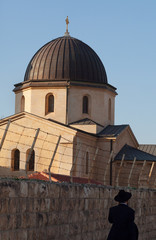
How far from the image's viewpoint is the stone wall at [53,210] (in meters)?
8.16

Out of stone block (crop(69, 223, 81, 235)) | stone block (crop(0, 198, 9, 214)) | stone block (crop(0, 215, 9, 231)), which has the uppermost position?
stone block (crop(0, 198, 9, 214))

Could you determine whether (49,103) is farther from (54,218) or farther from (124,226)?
(124,226)

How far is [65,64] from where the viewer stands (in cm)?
3462

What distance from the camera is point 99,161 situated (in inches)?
1272

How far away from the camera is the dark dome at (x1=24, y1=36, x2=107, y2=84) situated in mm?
34469

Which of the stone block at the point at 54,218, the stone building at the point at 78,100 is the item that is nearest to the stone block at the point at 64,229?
the stone block at the point at 54,218

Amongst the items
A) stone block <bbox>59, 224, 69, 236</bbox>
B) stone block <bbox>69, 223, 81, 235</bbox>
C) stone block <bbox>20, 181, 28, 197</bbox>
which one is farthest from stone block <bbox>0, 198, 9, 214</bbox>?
stone block <bbox>69, 223, 81, 235</bbox>

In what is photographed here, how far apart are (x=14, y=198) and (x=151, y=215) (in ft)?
25.7

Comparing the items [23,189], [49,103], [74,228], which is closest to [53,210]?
[74,228]

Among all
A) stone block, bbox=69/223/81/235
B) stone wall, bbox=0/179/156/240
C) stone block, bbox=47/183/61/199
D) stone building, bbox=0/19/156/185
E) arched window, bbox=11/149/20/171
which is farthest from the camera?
stone building, bbox=0/19/156/185

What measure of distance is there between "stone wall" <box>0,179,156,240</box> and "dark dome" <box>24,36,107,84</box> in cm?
2190

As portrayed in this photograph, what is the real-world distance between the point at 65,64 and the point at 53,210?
84.3ft

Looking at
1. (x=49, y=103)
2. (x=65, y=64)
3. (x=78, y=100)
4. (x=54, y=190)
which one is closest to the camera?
(x=54, y=190)

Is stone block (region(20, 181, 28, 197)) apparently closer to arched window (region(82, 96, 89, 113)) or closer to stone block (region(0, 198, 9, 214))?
stone block (region(0, 198, 9, 214))
